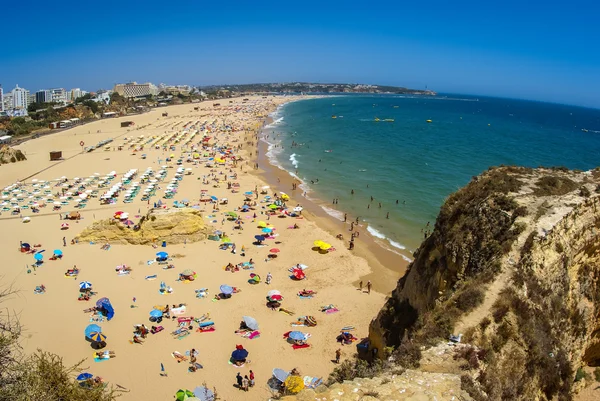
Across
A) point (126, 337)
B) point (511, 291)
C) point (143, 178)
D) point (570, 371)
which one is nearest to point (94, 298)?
point (126, 337)

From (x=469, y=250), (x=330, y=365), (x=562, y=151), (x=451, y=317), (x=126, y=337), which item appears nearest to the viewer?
(x=451, y=317)

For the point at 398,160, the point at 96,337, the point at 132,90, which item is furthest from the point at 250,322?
the point at 132,90

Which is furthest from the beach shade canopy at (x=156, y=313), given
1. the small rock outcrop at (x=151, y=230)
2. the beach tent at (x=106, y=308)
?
the small rock outcrop at (x=151, y=230)

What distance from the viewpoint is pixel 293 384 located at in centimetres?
1166

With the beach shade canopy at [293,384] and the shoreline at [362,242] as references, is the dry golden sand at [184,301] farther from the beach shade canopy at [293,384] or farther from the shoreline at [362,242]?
the beach shade canopy at [293,384]

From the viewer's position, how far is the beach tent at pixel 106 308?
54.2 feet

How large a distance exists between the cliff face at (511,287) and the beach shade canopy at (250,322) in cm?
519

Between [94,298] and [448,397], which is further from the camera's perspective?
[94,298]

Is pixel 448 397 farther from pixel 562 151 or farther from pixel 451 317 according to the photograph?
pixel 562 151

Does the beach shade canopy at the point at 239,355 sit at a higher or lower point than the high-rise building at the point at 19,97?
lower

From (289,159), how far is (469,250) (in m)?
41.2

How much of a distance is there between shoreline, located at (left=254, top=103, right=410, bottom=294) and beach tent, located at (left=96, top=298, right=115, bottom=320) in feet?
39.0

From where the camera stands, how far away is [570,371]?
944 cm

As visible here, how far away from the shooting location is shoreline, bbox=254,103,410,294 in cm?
2094
